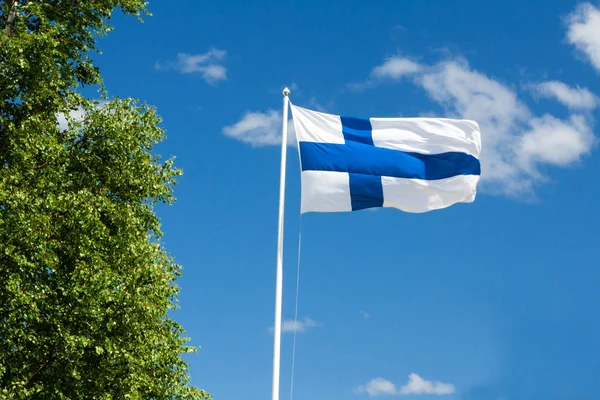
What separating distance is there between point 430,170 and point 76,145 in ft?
36.5

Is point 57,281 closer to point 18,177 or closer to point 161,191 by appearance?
point 18,177

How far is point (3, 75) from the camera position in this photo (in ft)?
70.9

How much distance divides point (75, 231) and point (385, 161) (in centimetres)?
874

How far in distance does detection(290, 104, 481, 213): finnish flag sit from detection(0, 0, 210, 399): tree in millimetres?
6827

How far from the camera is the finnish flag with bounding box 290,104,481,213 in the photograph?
57.7 ft

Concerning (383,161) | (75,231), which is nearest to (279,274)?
(383,161)

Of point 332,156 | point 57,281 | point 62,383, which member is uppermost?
point 332,156

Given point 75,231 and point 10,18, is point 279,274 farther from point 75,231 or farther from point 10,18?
point 10,18

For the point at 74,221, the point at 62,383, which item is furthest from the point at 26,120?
the point at 62,383

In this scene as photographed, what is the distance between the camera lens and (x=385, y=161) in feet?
59.5

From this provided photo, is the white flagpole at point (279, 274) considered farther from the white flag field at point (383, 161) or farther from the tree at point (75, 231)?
the tree at point (75, 231)

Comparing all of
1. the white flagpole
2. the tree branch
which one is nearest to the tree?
the tree branch

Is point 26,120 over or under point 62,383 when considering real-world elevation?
over

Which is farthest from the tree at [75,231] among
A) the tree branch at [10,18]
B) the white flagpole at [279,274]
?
the white flagpole at [279,274]
